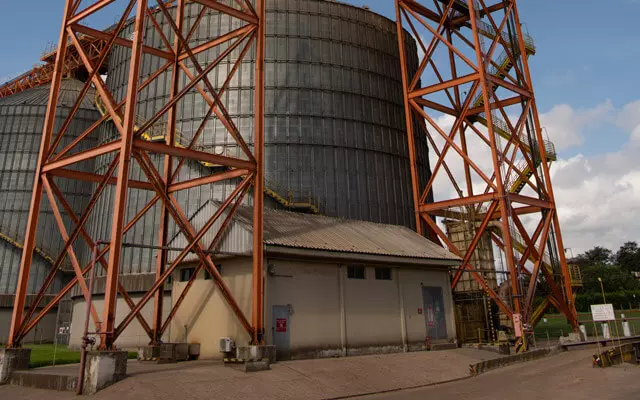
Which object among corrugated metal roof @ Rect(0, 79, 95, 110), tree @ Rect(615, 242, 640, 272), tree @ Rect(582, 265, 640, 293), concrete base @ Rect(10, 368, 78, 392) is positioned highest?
corrugated metal roof @ Rect(0, 79, 95, 110)

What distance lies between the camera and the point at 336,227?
22672 millimetres

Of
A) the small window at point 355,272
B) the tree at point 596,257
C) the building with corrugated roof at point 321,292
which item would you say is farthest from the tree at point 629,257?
the small window at point 355,272

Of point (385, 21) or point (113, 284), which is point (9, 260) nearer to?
point (113, 284)

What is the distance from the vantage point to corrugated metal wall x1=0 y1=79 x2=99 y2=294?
3906 centimetres

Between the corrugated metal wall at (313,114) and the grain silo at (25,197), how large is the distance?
22.9ft

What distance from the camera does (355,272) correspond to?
20125 millimetres

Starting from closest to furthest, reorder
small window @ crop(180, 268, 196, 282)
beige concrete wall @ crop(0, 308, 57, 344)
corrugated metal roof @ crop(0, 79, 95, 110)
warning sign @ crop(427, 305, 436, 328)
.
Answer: small window @ crop(180, 268, 196, 282) < warning sign @ crop(427, 305, 436, 328) < beige concrete wall @ crop(0, 308, 57, 344) < corrugated metal roof @ crop(0, 79, 95, 110)

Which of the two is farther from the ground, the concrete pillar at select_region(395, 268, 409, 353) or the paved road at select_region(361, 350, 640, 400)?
the concrete pillar at select_region(395, 268, 409, 353)

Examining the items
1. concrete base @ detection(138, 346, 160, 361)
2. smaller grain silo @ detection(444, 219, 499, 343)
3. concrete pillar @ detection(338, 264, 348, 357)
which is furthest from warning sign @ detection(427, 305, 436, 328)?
concrete base @ detection(138, 346, 160, 361)

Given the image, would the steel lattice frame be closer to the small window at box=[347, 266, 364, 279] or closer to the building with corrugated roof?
the building with corrugated roof

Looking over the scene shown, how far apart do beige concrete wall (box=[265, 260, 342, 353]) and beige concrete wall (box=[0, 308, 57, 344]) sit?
28334 millimetres

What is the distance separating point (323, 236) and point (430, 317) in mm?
6526

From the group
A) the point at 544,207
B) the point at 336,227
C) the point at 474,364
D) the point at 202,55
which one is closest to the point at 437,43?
the point at 544,207

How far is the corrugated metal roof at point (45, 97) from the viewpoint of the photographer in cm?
4469
